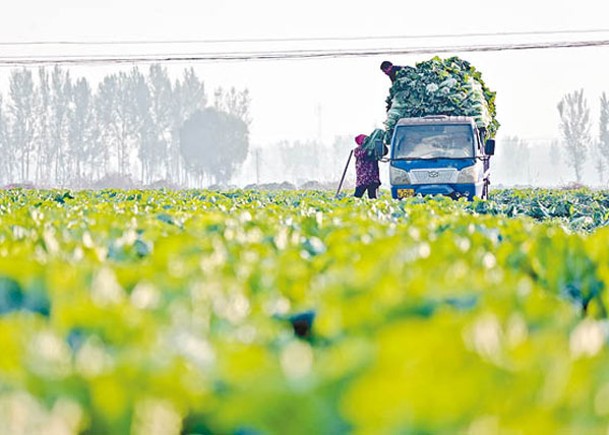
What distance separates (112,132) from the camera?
4956 inches

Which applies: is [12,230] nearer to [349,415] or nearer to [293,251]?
[293,251]

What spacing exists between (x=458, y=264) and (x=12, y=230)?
295 cm

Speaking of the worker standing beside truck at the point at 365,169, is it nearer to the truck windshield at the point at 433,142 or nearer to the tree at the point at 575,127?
the truck windshield at the point at 433,142

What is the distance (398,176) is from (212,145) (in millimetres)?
106211

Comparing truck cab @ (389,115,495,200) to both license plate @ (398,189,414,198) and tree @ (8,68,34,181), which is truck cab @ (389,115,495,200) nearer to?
license plate @ (398,189,414,198)

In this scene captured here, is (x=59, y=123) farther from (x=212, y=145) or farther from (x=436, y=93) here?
(x=436, y=93)

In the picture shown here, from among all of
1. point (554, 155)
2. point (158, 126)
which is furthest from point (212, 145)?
point (554, 155)

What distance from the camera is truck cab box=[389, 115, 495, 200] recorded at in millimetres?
19047

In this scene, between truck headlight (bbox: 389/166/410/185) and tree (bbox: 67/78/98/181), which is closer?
truck headlight (bbox: 389/166/410/185)

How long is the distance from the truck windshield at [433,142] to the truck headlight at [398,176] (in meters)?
0.29

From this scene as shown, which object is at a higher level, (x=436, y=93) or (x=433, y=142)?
(x=436, y=93)

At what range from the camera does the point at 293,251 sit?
3.61 m

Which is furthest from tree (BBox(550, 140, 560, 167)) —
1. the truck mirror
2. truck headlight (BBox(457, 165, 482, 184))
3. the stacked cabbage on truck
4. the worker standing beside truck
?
truck headlight (BBox(457, 165, 482, 184))

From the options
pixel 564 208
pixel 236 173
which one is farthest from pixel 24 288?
pixel 236 173
